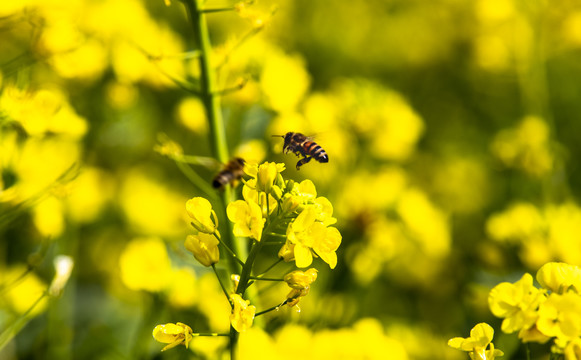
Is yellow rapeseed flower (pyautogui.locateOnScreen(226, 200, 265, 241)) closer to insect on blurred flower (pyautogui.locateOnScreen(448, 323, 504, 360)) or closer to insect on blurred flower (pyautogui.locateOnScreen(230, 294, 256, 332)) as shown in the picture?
insect on blurred flower (pyautogui.locateOnScreen(230, 294, 256, 332))

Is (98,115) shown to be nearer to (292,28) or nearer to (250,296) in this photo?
(250,296)

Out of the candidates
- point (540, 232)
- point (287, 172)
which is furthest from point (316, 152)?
point (287, 172)

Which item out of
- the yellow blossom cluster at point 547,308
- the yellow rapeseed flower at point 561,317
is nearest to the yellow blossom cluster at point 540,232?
the yellow blossom cluster at point 547,308

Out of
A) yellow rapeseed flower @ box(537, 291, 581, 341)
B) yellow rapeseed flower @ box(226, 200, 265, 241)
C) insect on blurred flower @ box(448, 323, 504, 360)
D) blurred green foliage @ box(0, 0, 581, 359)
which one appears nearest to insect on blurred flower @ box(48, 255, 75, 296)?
blurred green foliage @ box(0, 0, 581, 359)

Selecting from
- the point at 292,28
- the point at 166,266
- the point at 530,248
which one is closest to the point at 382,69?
the point at 292,28

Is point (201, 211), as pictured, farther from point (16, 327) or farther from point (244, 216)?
point (16, 327)

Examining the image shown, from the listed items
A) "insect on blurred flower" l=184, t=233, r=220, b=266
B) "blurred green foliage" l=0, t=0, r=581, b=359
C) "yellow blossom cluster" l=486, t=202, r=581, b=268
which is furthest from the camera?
"yellow blossom cluster" l=486, t=202, r=581, b=268
